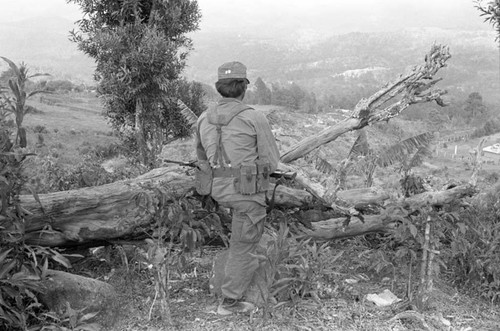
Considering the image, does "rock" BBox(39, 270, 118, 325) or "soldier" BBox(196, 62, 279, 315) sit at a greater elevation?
"soldier" BBox(196, 62, 279, 315)

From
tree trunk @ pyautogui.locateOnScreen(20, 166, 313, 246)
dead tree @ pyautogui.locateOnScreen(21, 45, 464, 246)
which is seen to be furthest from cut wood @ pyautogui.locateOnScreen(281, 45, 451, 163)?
tree trunk @ pyautogui.locateOnScreen(20, 166, 313, 246)

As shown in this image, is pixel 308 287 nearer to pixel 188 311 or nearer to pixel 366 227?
pixel 188 311

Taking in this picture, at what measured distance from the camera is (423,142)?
713 cm

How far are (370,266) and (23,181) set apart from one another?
393 centimetres

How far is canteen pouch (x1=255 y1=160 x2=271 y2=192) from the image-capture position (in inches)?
192

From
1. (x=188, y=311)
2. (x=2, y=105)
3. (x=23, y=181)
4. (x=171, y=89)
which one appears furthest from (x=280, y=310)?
(x=171, y=89)

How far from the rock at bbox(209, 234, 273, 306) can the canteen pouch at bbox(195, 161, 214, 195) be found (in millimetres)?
775

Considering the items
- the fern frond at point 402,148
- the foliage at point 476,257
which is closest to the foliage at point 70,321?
the foliage at point 476,257

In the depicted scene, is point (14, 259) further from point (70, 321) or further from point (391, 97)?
point (391, 97)

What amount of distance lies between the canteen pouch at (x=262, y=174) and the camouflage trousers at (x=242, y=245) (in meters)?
0.20

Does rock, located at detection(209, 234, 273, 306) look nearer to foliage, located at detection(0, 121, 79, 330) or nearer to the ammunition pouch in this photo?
the ammunition pouch

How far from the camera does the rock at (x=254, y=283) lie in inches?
194

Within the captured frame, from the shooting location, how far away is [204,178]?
5.12m

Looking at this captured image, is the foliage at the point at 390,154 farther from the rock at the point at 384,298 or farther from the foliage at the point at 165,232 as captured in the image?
the foliage at the point at 165,232
